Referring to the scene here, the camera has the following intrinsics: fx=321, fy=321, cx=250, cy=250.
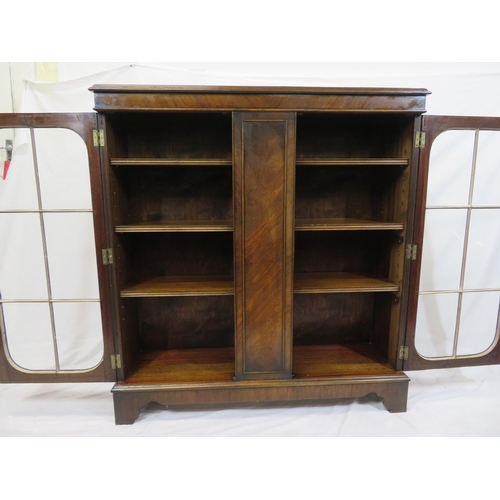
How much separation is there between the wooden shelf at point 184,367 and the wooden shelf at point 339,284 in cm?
57

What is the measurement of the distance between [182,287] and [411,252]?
1109mm

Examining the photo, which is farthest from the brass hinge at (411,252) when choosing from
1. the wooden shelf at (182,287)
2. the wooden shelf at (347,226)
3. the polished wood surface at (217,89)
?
the wooden shelf at (182,287)

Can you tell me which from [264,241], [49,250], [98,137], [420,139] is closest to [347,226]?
[264,241]

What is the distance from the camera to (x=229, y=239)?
179 centimetres

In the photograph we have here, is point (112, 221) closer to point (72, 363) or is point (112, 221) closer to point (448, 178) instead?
point (72, 363)

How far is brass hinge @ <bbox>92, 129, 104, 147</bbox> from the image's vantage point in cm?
137

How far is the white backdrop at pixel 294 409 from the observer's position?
1.51 metres

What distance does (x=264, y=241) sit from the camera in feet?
4.70

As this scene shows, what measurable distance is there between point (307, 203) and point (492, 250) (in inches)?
45.9

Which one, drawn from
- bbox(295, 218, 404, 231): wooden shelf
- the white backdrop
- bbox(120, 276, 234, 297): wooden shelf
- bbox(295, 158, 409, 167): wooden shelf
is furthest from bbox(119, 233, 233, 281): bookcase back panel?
bbox(295, 158, 409, 167): wooden shelf

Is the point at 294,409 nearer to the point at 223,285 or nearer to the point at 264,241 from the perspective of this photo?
the point at 223,285

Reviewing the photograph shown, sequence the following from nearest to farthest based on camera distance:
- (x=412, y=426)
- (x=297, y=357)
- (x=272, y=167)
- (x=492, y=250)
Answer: (x=272, y=167) → (x=412, y=426) → (x=297, y=357) → (x=492, y=250)

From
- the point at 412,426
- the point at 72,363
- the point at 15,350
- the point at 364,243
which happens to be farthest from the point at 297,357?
the point at 15,350

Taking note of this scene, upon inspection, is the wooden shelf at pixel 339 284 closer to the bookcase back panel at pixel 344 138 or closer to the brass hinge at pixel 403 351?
the brass hinge at pixel 403 351
